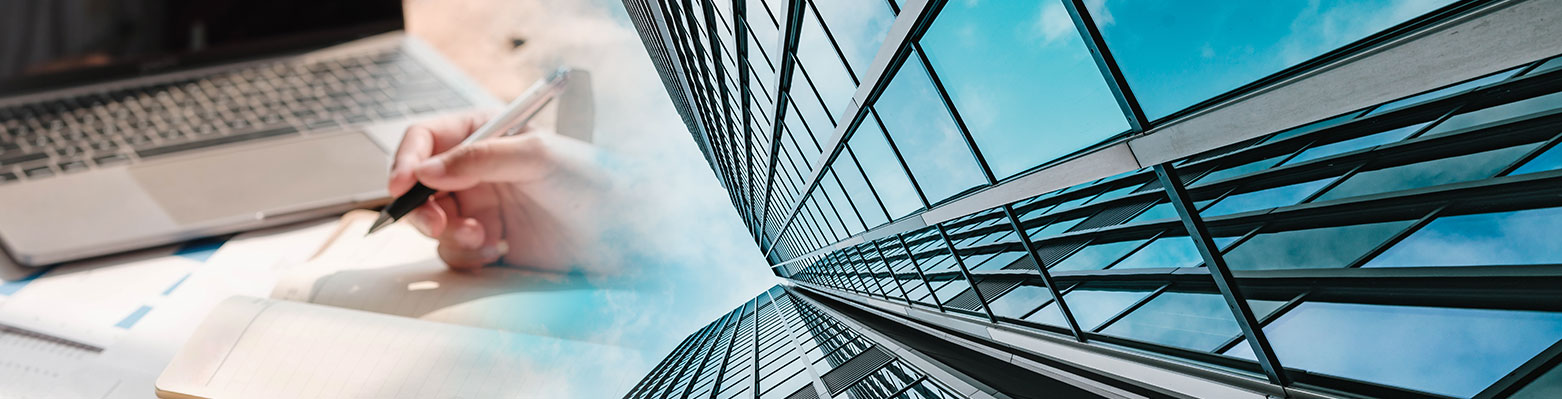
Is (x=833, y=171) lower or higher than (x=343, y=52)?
higher

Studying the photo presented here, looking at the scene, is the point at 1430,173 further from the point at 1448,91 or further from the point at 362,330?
the point at 362,330

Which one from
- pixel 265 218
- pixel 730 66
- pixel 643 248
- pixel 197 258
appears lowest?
pixel 197 258

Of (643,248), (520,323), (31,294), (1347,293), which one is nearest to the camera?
(1347,293)

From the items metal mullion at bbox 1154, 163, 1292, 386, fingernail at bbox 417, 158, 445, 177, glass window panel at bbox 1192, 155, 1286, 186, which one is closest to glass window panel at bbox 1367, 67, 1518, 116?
glass window panel at bbox 1192, 155, 1286, 186

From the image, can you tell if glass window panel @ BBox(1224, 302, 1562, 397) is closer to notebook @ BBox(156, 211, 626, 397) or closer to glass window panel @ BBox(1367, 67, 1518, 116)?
glass window panel @ BBox(1367, 67, 1518, 116)

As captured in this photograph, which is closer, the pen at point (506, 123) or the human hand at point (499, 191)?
the human hand at point (499, 191)

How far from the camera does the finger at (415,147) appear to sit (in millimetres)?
15391

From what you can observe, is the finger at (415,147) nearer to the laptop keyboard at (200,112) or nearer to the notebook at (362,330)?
the laptop keyboard at (200,112)

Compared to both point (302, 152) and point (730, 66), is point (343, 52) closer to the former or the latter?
point (302, 152)

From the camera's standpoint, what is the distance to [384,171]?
1565 cm

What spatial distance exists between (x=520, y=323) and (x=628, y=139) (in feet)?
23.0

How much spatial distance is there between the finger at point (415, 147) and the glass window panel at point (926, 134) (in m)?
13.7

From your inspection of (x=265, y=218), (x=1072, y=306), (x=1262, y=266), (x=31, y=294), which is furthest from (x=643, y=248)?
(x=1262, y=266)

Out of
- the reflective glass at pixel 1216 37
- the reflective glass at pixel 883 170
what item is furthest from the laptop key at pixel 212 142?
the reflective glass at pixel 1216 37
